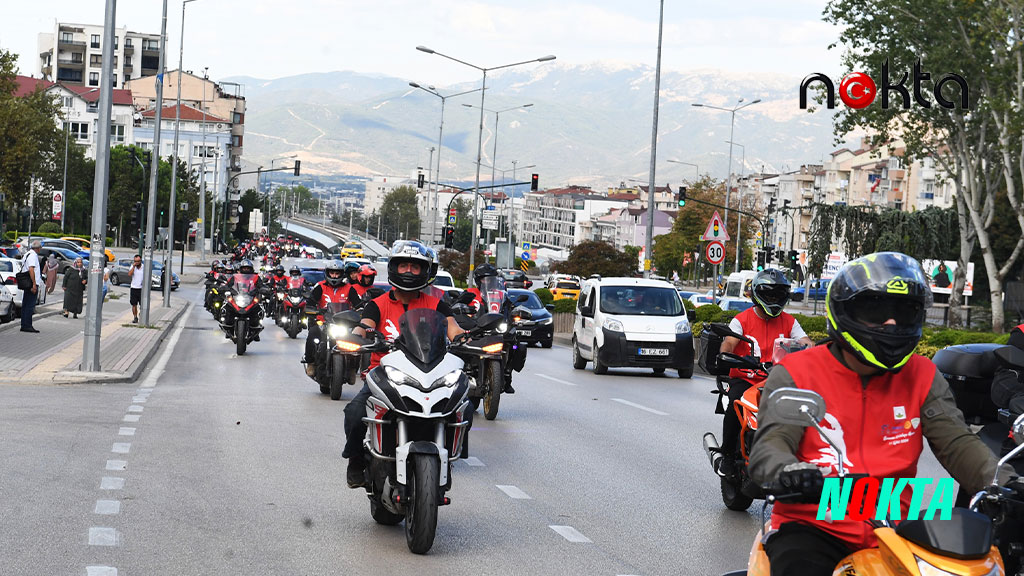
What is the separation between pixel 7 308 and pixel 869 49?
2968 cm

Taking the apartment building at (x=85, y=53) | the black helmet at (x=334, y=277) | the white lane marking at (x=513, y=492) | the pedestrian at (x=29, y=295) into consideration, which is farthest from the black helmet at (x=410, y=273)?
the apartment building at (x=85, y=53)

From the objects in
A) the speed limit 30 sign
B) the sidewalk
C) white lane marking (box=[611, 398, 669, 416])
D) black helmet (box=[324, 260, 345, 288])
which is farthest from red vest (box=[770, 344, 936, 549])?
the speed limit 30 sign

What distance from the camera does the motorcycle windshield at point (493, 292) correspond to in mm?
20609

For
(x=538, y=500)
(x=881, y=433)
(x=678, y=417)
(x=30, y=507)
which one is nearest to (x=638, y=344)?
(x=678, y=417)

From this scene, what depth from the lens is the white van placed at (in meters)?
25.4

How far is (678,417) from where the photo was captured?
17.6m

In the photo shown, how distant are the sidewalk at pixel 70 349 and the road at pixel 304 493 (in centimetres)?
116

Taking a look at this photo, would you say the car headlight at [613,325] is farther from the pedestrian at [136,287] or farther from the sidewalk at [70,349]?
the pedestrian at [136,287]

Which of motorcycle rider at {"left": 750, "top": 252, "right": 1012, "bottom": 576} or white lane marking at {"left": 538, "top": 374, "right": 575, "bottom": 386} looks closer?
motorcycle rider at {"left": 750, "top": 252, "right": 1012, "bottom": 576}

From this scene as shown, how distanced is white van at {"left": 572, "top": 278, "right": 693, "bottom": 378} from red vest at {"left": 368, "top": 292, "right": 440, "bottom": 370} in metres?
15.5

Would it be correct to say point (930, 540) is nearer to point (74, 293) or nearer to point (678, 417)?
point (678, 417)

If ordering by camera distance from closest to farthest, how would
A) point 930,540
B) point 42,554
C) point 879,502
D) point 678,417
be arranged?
point 930,540, point 879,502, point 42,554, point 678,417

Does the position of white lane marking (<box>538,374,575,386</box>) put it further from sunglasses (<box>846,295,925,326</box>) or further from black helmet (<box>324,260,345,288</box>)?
sunglasses (<box>846,295,925,326</box>)

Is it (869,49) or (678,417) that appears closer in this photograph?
(678,417)
